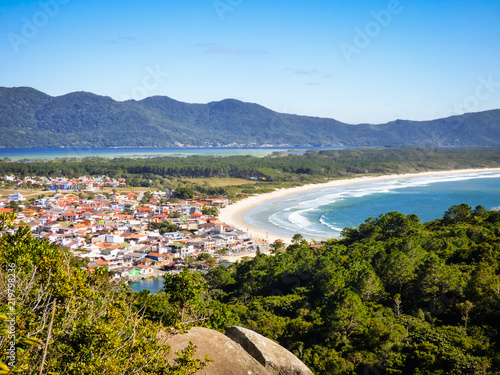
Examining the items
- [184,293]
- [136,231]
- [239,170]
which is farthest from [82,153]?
[184,293]

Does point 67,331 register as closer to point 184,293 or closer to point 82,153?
point 184,293

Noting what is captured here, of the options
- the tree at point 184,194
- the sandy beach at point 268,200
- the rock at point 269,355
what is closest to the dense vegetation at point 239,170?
the sandy beach at point 268,200

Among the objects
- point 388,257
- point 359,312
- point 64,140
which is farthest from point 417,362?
point 64,140

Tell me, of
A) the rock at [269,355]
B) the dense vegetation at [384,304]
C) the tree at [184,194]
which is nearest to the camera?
the rock at [269,355]

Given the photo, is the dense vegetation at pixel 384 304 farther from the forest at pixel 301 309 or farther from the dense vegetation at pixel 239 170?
the dense vegetation at pixel 239 170

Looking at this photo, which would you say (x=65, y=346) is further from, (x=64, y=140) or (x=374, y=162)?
(x=64, y=140)

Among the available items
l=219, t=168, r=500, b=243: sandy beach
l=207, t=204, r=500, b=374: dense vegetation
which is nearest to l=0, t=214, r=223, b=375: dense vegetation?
l=207, t=204, r=500, b=374: dense vegetation
